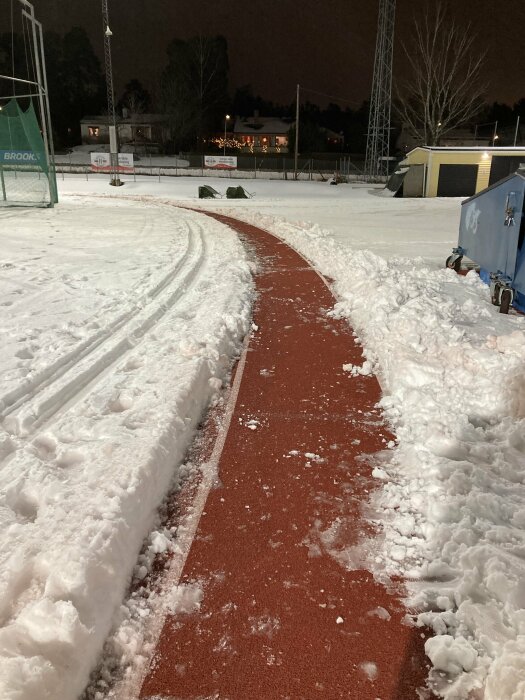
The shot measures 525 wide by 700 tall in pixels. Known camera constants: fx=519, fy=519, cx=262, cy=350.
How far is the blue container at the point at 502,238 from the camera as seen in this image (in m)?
7.50

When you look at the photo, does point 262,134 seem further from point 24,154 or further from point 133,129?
point 24,154

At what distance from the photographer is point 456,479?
10.9 feet

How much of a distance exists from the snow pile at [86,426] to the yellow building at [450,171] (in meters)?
27.6

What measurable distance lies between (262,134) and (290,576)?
90.8m

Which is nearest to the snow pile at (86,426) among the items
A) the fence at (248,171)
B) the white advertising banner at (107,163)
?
the white advertising banner at (107,163)

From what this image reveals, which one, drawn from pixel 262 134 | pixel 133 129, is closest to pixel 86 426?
pixel 262 134

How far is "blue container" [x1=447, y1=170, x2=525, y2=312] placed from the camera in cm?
750

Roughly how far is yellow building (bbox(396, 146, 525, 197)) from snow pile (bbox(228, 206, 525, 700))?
28.9m

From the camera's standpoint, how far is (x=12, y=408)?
4.16m

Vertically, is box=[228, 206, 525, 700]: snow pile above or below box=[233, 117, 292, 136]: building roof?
below

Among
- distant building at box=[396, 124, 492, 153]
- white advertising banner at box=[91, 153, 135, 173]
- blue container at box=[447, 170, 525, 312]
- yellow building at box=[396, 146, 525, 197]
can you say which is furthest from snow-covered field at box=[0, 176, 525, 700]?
distant building at box=[396, 124, 492, 153]

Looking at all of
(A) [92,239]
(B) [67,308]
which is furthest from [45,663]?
(A) [92,239]

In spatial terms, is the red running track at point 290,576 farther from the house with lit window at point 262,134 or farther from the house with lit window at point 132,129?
the house with lit window at point 262,134

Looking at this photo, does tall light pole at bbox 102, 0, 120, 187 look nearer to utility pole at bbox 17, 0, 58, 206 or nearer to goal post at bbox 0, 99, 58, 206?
utility pole at bbox 17, 0, 58, 206
